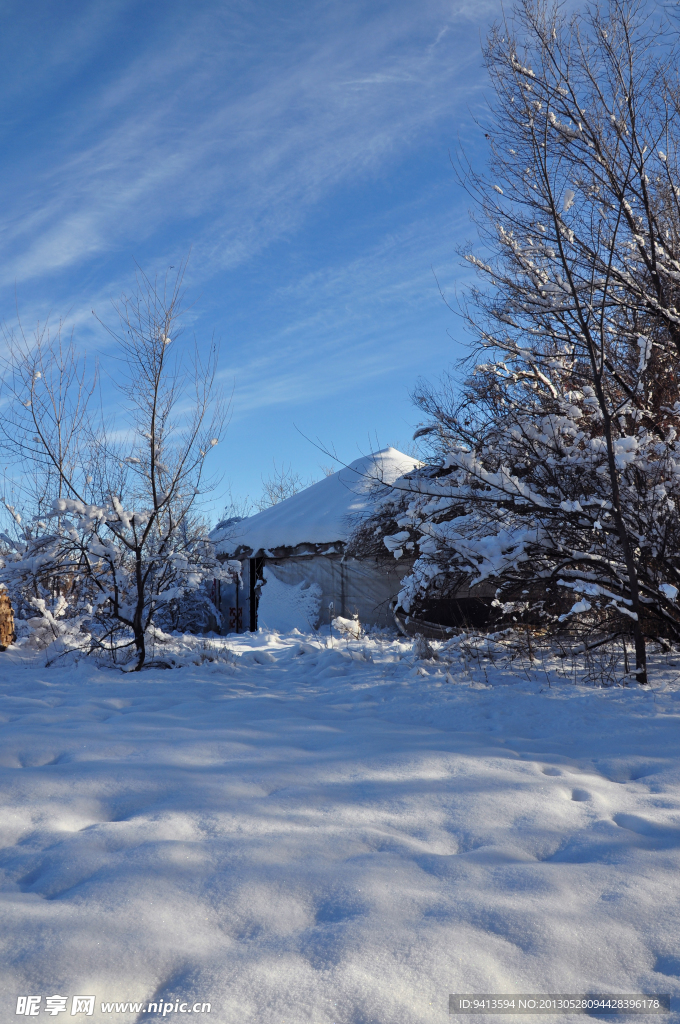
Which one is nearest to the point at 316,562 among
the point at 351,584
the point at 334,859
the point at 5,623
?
the point at 351,584

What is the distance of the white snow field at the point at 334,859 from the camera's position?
56.5 inches

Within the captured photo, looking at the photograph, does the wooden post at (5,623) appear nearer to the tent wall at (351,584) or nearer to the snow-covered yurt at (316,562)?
the snow-covered yurt at (316,562)

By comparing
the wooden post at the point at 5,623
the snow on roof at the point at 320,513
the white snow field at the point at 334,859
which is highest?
the snow on roof at the point at 320,513

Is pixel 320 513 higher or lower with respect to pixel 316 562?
higher

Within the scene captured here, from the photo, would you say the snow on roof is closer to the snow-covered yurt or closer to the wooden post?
the snow-covered yurt

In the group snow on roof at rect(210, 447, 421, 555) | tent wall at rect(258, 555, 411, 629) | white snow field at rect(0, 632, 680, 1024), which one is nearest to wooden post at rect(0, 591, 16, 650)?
white snow field at rect(0, 632, 680, 1024)

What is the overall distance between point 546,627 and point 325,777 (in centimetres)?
441

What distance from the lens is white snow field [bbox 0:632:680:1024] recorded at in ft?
4.71

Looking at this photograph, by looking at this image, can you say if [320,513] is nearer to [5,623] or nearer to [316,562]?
[316,562]

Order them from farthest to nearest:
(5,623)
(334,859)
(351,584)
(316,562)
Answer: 1. (316,562)
2. (351,584)
3. (5,623)
4. (334,859)

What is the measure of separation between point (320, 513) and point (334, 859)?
11.1 meters

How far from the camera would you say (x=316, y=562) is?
510 inches

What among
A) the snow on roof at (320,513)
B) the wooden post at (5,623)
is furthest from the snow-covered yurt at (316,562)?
the wooden post at (5,623)

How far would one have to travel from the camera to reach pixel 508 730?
398 centimetres
